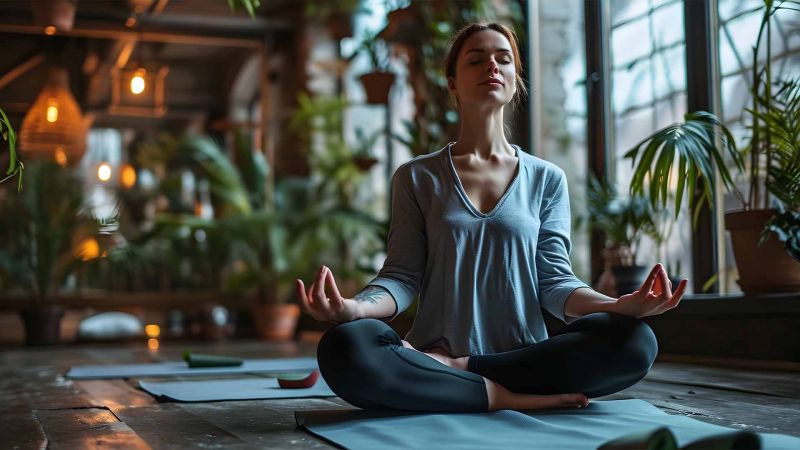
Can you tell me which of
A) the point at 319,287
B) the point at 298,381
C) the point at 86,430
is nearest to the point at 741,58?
the point at 298,381

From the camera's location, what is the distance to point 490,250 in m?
2.40

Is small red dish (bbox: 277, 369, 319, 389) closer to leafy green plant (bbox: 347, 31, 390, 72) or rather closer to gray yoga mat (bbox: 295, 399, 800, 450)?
gray yoga mat (bbox: 295, 399, 800, 450)

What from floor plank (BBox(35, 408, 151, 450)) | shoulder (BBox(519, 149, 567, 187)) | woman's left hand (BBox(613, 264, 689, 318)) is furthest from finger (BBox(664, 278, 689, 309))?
floor plank (BBox(35, 408, 151, 450))

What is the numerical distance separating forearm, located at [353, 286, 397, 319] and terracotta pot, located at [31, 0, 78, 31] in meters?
5.05

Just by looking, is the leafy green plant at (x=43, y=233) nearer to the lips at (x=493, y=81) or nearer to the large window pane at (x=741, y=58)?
the large window pane at (x=741, y=58)

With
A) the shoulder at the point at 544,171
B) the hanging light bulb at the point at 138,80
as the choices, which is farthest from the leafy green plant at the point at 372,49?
the shoulder at the point at 544,171

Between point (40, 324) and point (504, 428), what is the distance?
6371mm

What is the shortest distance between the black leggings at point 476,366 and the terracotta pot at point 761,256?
1.71 meters

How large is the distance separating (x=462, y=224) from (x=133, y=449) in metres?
0.96

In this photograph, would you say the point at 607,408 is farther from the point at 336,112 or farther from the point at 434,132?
the point at 336,112

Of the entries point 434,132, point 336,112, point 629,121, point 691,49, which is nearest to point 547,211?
point 691,49

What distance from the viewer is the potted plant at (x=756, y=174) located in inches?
134

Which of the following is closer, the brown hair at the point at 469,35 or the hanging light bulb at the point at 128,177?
the brown hair at the point at 469,35

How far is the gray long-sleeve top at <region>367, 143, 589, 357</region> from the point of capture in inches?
93.5
